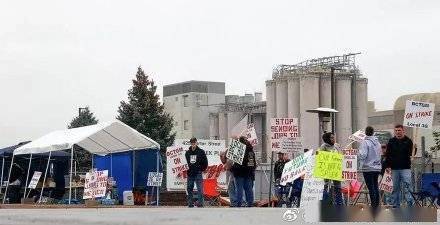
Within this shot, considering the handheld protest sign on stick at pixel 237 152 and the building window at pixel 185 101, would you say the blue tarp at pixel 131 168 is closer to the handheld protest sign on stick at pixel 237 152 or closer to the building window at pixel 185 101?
the handheld protest sign on stick at pixel 237 152

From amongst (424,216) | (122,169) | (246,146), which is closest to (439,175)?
(246,146)

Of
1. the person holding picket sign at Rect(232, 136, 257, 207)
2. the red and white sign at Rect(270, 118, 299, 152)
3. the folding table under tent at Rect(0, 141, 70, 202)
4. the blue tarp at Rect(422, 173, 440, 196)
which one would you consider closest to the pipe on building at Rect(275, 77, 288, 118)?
the folding table under tent at Rect(0, 141, 70, 202)

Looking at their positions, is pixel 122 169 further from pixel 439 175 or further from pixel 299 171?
pixel 299 171

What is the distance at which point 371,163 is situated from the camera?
16.7 metres

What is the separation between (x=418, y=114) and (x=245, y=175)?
4.34m

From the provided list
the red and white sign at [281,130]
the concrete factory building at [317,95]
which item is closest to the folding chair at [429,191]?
the red and white sign at [281,130]

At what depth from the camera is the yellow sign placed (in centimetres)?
1311

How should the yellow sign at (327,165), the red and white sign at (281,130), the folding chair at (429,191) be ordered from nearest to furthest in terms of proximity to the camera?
the yellow sign at (327,165) → the folding chair at (429,191) → the red and white sign at (281,130)

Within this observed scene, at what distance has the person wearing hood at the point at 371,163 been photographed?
16.7 metres

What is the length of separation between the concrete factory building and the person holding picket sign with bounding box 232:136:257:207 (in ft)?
205

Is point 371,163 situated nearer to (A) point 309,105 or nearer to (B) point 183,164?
(B) point 183,164

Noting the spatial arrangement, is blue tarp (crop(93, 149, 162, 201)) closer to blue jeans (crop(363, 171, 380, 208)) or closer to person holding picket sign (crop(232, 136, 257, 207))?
person holding picket sign (crop(232, 136, 257, 207))

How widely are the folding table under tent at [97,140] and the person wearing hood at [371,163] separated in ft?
43.7

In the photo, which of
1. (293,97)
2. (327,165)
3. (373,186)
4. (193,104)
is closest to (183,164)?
(373,186)
